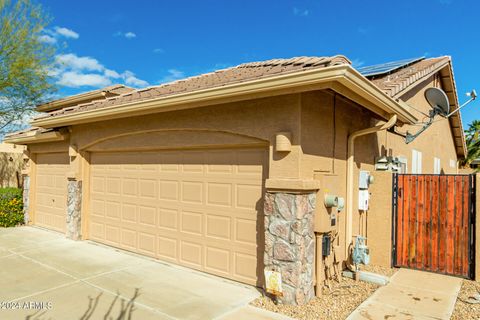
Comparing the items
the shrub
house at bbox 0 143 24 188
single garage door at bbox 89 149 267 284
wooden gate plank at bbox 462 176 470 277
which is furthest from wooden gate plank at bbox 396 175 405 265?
house at bbox 0 143 24 188

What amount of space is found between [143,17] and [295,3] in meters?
8.45

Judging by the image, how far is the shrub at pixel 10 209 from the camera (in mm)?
11477

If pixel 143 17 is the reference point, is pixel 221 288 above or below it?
below

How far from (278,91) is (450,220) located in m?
4.43

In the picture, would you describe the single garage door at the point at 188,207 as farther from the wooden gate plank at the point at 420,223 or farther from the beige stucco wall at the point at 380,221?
the wooden gate plank at the point at 420,223

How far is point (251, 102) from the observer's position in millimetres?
5652

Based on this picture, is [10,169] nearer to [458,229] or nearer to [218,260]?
[218,260]

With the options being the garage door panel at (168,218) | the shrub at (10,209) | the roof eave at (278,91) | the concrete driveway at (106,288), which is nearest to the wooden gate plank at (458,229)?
the roof eave at (278,91)

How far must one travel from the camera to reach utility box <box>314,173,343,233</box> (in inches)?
211

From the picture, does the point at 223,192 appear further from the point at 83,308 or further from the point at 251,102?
the point at 83,308


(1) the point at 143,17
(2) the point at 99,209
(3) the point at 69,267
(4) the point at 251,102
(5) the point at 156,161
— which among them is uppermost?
(1) the point at 143,17

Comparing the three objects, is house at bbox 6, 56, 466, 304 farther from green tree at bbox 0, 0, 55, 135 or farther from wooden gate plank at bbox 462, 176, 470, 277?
green tree at bbox 0, 0, 55, 135

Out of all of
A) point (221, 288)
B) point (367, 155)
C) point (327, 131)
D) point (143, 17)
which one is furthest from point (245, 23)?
point (221, 288)

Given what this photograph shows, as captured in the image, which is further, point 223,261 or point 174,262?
point 174,262
